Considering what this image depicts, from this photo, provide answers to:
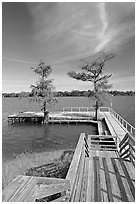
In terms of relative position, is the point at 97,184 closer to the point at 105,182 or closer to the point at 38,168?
the point at 105,182

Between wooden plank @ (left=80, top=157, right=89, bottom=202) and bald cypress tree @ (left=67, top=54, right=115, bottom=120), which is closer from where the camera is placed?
wooden plank @ (left=80, top=157, right=89, bottom=202)

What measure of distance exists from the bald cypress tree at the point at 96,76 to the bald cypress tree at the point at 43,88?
299cm

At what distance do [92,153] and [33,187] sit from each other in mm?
4519

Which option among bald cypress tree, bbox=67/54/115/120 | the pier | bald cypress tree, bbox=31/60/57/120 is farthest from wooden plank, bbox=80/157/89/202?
bald cypress tree, bbox=31/60/57/120

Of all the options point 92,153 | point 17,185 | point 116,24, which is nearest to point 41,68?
point 92,153

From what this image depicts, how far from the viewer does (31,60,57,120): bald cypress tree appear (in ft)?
70.8

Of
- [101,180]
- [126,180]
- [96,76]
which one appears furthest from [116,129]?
[101,180]

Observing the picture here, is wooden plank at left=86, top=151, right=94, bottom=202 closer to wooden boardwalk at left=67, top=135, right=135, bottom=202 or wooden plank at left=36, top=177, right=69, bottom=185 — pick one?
wooden boardwalk at left=67, top=135, right=135, bottom=202

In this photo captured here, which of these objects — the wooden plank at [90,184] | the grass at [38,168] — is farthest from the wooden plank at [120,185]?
the grass at [38,168]

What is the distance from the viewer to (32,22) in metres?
4.43

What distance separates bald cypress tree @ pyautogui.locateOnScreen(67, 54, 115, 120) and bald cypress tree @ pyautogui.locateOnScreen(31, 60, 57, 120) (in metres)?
2.99

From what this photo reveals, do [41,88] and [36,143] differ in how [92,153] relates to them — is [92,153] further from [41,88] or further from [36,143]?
[41,88]

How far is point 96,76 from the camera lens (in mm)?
20516

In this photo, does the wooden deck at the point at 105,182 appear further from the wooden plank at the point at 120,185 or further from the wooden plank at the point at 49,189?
the wooden plank at the point at 49,189
